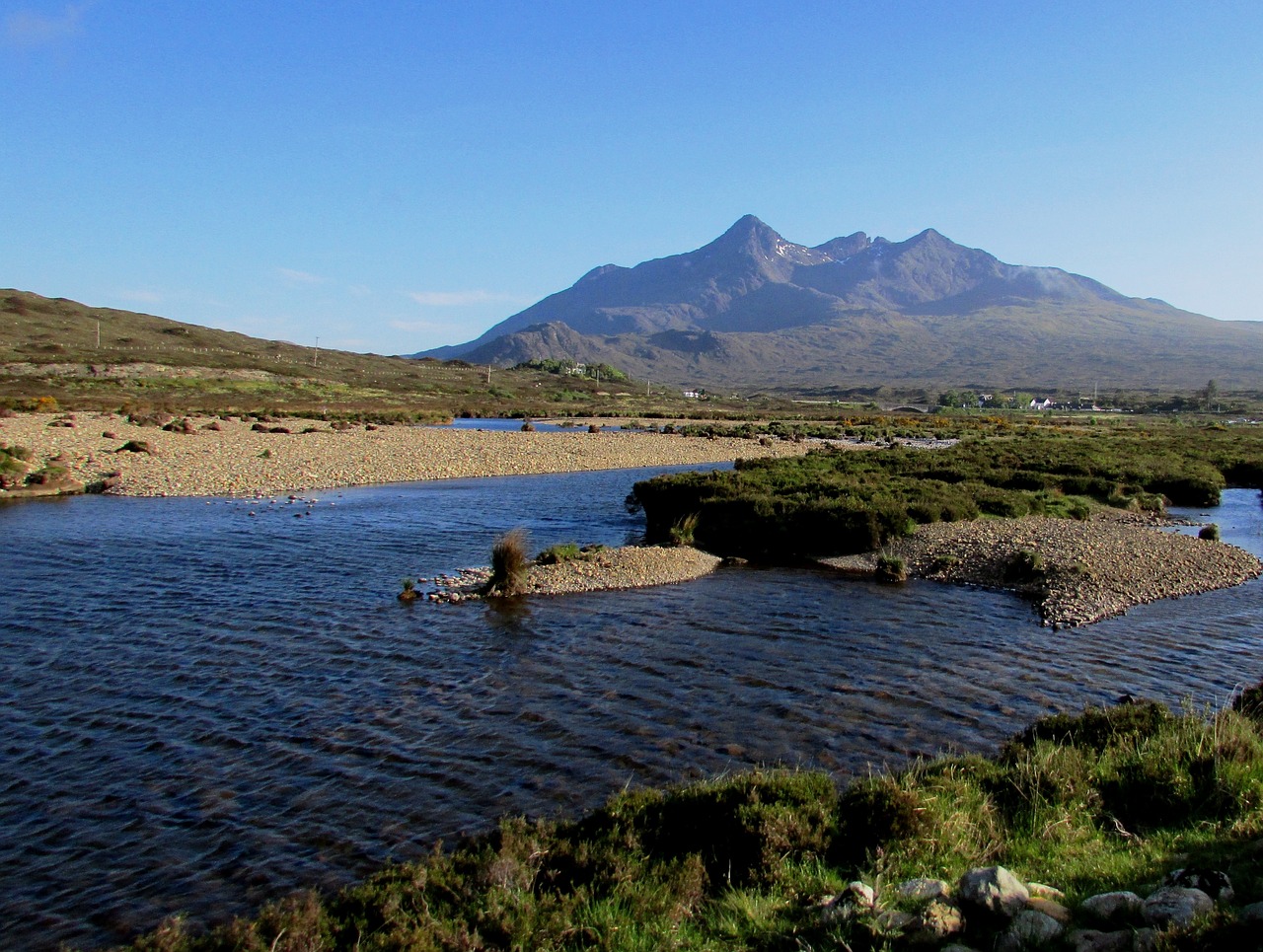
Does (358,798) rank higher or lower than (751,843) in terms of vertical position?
lower

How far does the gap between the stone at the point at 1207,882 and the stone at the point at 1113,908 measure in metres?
0.30

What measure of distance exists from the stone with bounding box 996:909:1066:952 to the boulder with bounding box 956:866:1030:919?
16 centimetres

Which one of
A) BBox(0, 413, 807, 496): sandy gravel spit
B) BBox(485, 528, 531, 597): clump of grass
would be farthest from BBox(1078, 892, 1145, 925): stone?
BBox(0, 413, 807, 496): sandy gravel spit

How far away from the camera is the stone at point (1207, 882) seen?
513 centimetres

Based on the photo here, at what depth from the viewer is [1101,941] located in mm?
4906

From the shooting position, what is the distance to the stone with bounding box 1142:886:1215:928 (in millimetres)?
4859

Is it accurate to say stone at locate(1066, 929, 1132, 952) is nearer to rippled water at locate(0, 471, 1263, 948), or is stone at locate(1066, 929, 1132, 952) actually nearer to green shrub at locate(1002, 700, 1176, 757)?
green shrub at locate(1002, 700, 1176, 757)

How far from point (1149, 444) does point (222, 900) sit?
65.2 meters

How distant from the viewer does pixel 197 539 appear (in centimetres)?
2433

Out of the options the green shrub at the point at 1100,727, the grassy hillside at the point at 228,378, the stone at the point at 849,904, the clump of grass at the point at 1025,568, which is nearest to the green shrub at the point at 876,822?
the stone at the point at 849,904

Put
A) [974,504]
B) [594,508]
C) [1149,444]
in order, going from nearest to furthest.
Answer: [974,504]
[594,508]
[1149,444]

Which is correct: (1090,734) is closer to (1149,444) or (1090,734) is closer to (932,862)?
(932,862)

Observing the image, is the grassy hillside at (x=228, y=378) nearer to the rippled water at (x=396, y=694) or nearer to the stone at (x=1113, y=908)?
the rippled water at (x=396, y=694)

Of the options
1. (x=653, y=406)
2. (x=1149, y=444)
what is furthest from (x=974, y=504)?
(x=653, y=406)
